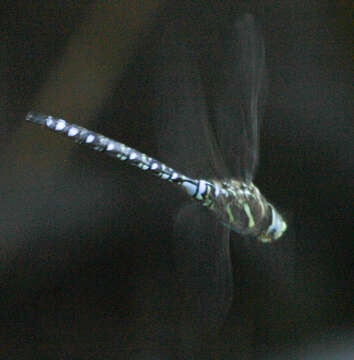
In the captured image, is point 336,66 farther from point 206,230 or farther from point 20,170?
point 20,170

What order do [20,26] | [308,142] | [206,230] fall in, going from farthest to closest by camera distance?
[308,142] → [206,230] → [20,26]

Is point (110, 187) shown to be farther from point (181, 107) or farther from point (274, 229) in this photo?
point (274, 229)

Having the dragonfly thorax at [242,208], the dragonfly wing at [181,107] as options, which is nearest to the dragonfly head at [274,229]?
the dragonfly thorax at [242,208]

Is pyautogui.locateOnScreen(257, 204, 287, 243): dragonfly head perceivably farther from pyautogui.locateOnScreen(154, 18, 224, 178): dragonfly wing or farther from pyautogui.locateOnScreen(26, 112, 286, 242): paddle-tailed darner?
pyautogui.locateOnScreen(154, 18, 224, 178): dragonfly wing

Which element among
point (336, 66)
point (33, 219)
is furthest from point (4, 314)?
point (336, 66)

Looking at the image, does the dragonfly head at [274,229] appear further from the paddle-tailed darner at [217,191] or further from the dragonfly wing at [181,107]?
the dragonfly wing at [181,107]

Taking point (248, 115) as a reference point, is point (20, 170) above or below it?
below
